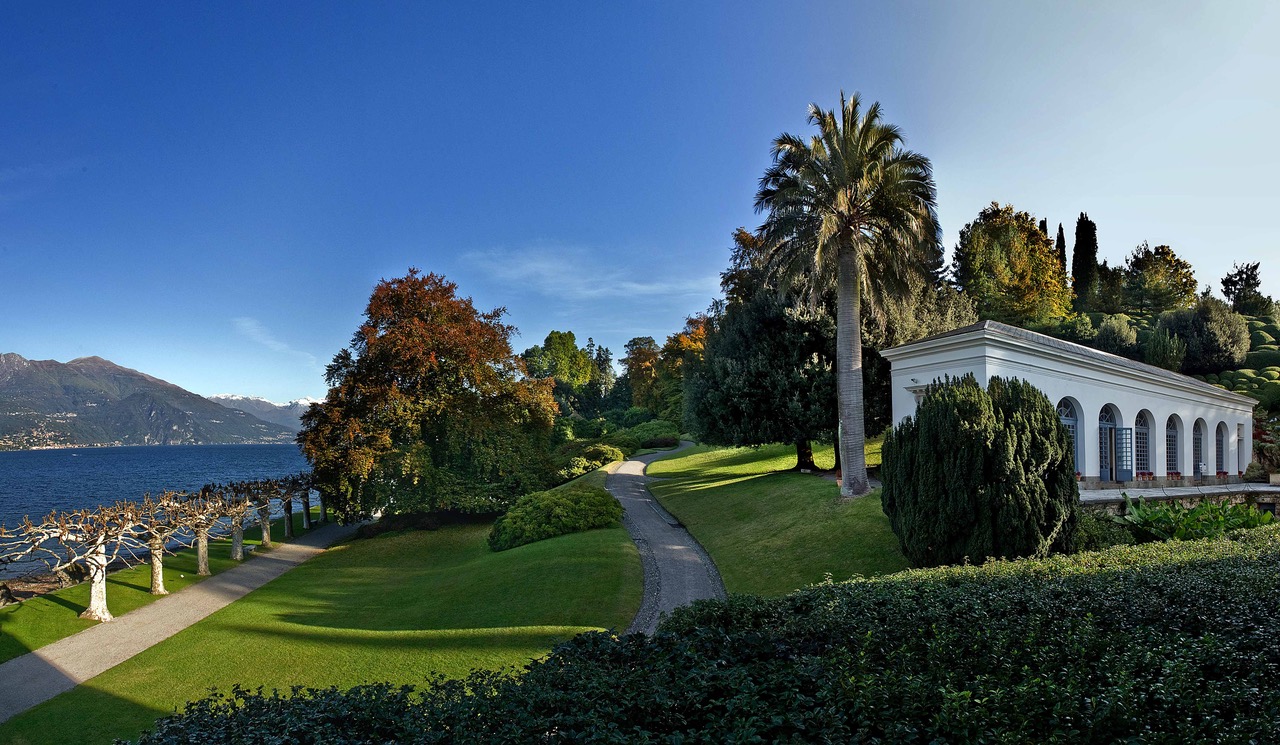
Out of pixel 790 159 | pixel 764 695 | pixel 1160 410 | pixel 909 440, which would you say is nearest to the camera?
pixel 764 695

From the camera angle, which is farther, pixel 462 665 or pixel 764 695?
pixel 462 665

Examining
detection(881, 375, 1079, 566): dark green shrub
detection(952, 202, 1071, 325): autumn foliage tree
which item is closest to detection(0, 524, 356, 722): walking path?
detection(881, 375, 1079, 566): dark green shrub

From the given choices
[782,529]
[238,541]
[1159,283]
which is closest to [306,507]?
[238,541]

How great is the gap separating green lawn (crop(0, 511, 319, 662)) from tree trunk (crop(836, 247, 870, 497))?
19.7m

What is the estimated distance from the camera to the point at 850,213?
18312mm

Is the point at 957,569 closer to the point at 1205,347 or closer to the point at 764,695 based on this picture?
the point at 764,695

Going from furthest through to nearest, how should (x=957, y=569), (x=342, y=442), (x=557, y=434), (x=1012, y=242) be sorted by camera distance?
(x=557, y=434), (x=1012, y=242), (x=342, y=442), (x=957, y=569)

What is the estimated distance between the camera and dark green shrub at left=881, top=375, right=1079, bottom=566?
11.4 meters

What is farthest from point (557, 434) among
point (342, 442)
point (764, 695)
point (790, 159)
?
point (764, 695)

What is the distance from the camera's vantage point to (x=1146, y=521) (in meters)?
14.3

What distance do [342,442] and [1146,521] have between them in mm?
25231

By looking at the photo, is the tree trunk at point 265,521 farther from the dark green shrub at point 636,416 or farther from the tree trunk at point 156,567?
the dark green shrub at point 636,416

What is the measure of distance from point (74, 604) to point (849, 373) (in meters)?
21.8

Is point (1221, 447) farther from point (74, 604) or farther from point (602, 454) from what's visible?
point (74, 604)
